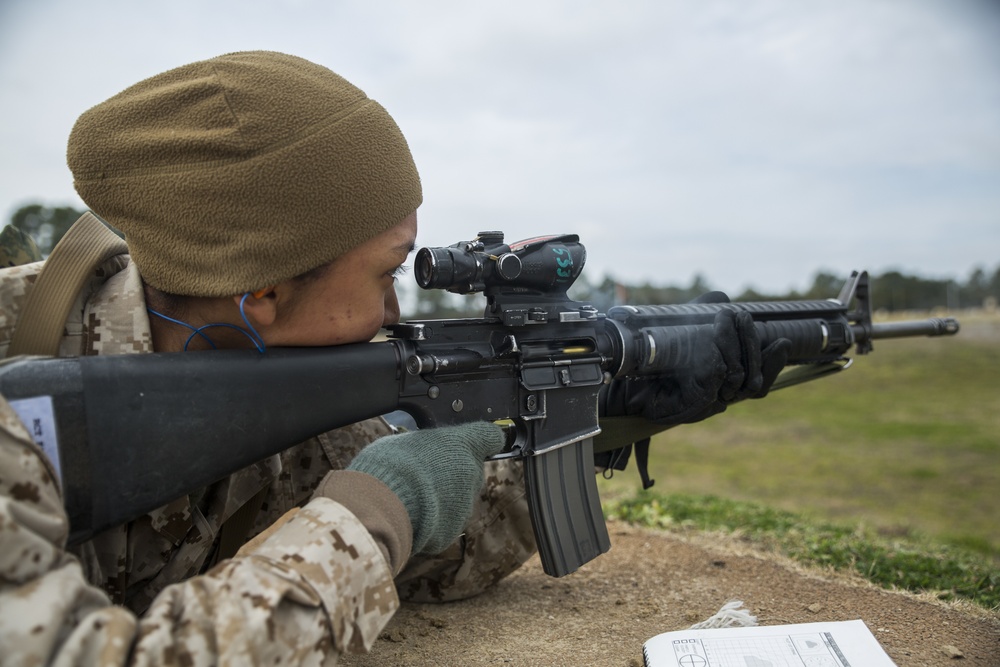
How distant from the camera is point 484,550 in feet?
9.48

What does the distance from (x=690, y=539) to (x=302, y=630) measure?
2.42m

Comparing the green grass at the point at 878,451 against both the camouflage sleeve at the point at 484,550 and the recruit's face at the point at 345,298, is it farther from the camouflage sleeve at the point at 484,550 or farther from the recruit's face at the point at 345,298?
the recruit's face at the point at 345,298

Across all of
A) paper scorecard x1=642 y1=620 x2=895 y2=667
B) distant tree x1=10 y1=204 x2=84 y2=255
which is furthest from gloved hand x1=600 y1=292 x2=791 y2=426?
distant tree x1=10 y1=204 x2=84 y2=255

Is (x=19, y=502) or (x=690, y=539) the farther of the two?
(x=690, y=539)

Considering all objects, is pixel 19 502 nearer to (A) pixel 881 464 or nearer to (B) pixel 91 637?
(B) pixel 91 637

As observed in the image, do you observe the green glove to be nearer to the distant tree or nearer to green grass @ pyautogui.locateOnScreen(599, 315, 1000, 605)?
green grass @ pyautogui.locateOnScreen(599, 315, 1000, 605)

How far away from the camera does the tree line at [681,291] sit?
11.5 feet

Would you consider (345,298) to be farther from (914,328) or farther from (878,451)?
(878,451)

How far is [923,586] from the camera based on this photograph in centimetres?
298

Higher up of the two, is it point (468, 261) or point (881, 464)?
point (468, 261)

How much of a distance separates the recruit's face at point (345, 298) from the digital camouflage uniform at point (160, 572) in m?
0.42

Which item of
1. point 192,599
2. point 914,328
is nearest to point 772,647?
point 192,599

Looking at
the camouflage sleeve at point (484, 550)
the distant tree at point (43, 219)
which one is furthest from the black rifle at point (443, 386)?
the distant tree at point (43, 219)

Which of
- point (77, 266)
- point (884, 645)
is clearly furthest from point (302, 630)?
point (884, 645)
